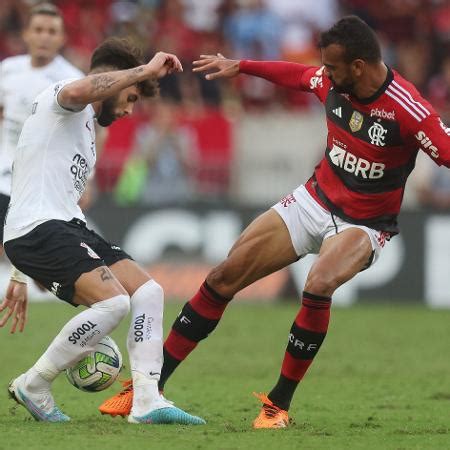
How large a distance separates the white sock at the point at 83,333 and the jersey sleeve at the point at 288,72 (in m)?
2.15

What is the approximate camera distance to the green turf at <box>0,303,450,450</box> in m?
6.71

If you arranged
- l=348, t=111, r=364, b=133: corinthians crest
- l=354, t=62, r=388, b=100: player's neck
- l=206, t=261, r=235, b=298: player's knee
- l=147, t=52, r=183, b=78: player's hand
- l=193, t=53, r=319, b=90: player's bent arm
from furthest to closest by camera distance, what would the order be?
1. l=193, t=53, r=319, b=90: player's bent arm
2. l=206, t=261, r=235, b=298: player's knee
3. l=348, t=111, r=364, b=133: corinthians crest
4. l=354, t=62, r=388, b=100: player's neck
5. l=147, t=52, r=183, b=78: player's hand

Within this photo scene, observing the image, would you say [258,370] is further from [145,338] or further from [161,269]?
[161,269]

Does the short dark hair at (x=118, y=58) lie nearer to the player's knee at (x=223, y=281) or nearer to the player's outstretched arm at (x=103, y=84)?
the player's outstretched arm at (x=103, y=84)

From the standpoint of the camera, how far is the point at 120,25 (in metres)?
18.0

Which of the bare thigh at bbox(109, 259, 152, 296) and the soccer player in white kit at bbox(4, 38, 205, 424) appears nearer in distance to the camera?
the soccer player in white kit at bbox(4, 38, 205, 424)

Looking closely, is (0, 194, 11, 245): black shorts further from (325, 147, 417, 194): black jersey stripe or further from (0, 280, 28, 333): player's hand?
(325, 147, 417, 194): black jersey stripe

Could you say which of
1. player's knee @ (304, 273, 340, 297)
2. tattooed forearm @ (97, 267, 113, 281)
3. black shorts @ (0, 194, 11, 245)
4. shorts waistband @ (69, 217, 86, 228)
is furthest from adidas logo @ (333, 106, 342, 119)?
black shorts @ (0, 194, 11, 245)

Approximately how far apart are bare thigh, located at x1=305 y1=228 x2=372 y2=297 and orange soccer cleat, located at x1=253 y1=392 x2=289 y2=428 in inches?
29.7

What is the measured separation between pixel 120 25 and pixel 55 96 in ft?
36.6

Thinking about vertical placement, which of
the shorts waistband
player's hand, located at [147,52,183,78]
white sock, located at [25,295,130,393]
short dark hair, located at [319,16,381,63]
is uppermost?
short dark hair, located at [319,16,381,63]

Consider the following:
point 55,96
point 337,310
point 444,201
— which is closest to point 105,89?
point 55,96

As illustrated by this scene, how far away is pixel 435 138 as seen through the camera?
752 cm

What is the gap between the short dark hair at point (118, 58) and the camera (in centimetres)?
723
